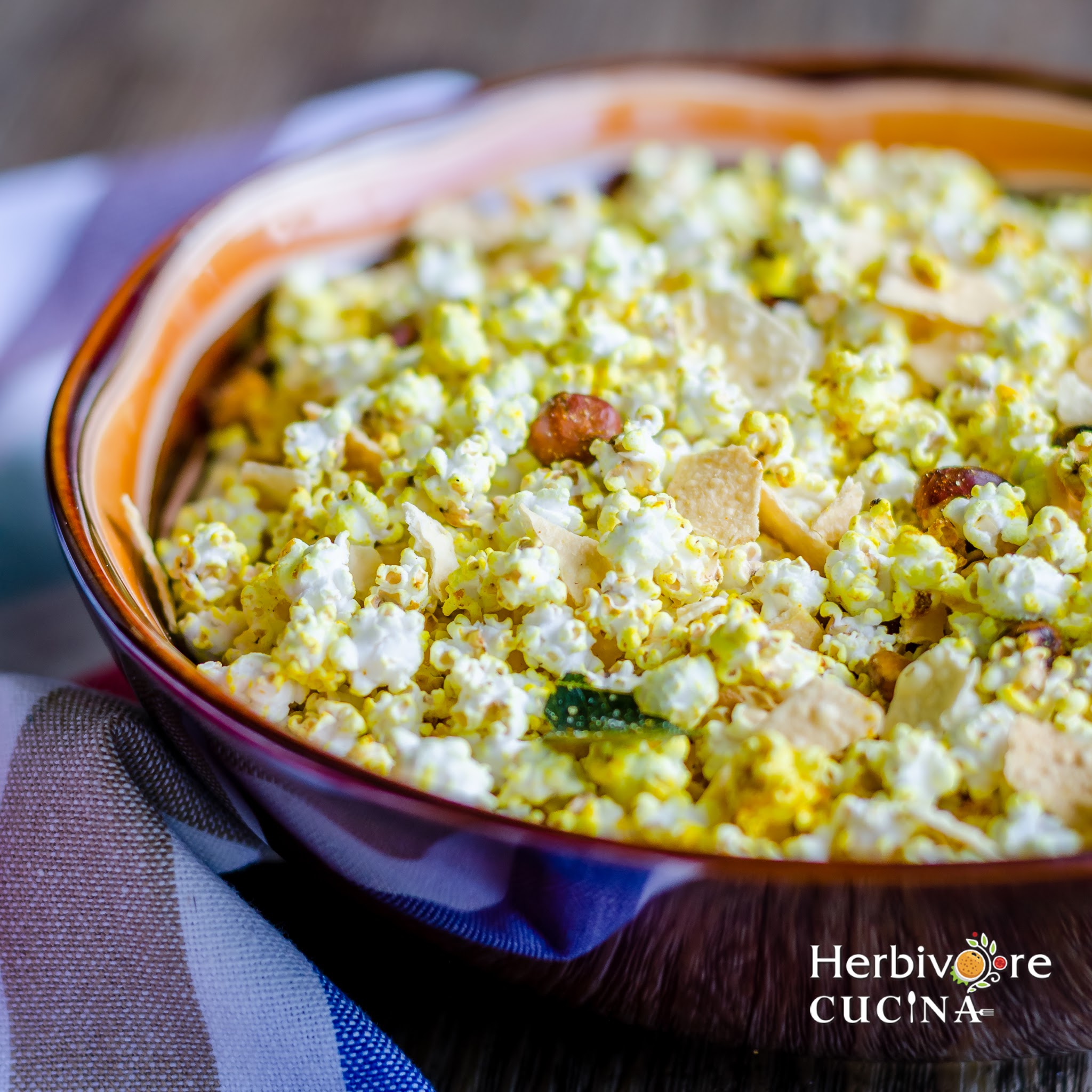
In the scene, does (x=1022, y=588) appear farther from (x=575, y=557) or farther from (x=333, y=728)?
(x=333, y=728)

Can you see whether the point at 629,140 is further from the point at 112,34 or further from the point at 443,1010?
the point at 112,34

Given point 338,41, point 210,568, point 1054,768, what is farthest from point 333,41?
point 1054,768

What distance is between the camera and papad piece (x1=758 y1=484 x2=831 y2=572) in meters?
0.80

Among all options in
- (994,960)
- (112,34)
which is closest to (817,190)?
(994,960)

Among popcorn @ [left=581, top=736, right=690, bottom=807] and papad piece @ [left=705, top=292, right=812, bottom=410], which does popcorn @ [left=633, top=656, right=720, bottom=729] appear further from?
papad piece @ [left=705, top=292, right=812, bottom=410]

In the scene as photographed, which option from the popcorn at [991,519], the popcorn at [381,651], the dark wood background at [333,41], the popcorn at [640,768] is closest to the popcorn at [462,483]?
the popcorn at [381,651]

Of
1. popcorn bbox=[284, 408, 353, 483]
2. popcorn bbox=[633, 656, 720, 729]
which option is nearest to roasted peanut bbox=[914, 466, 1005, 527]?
popcorn bbox=[633, 656, 720, 729]

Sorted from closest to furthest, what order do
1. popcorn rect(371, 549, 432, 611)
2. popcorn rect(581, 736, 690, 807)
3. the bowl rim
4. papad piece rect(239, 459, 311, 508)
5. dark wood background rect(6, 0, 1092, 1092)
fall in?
the bowl rim < popcorn rect(581, 736, 690, 807) < popcorn rect(371, 549, 432, 611) < papad piece rect(239, 459, 311, 508) < dark wood background rect(6, 0, 1092, 1092)

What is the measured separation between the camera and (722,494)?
81cm

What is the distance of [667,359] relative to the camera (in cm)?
93

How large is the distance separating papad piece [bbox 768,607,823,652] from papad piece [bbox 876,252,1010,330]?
0.33m

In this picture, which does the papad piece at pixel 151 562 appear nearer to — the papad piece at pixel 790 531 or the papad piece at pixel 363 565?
the papad piece at pixel 363 565

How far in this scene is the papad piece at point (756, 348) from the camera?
901mm

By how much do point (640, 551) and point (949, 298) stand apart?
400 mm
